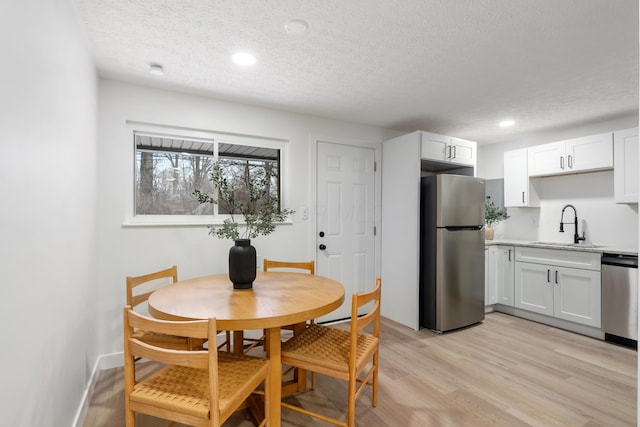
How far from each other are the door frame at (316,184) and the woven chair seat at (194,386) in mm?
1977

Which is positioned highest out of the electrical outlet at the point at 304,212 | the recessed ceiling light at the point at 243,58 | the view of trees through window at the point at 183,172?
the recessed ceiling light at the point at 243,58

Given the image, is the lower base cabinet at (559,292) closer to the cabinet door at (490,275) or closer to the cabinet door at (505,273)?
the cabinet door at (505,273)

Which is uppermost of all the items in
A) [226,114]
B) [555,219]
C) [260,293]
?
[226,114]

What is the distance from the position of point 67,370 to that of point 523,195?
4838 mm

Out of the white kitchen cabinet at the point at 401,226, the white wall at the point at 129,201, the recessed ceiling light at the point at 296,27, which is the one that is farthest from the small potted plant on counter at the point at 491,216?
the recessed ceiling light at the point at 296,27

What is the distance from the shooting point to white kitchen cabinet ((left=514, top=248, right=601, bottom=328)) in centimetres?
324

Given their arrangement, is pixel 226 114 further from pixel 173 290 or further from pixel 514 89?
pixel 514 89

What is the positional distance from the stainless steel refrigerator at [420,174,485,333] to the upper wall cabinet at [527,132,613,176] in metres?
0.93

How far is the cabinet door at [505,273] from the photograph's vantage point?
395 centimetres

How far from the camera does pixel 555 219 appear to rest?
13.2ft

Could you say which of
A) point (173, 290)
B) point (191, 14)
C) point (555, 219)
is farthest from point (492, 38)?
point (555, 219)

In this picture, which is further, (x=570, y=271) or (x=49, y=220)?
(x=570, y=271)

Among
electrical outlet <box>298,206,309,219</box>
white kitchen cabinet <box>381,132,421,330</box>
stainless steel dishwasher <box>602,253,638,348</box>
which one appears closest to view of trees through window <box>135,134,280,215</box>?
electrical outlet <box>298,206,309,219</box>

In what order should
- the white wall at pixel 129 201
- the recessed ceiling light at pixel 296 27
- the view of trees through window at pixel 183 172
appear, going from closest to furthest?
1. the recessed ceiling light at pixel 296 27
2. the white wall at pixel 129 201
3. the view of trees through window at pixel 183 172
